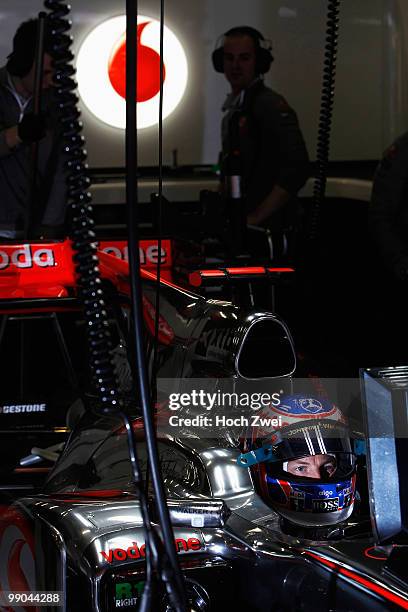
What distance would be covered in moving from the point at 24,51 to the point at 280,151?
992mm

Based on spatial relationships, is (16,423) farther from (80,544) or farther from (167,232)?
(80,544)

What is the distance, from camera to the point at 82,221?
135 centimetres

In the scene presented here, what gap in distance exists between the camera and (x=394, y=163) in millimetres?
3201

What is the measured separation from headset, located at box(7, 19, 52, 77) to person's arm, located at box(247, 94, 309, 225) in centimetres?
86

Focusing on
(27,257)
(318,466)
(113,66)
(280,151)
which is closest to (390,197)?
(280,151)

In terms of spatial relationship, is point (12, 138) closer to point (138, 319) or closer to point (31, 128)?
point (31, 128)

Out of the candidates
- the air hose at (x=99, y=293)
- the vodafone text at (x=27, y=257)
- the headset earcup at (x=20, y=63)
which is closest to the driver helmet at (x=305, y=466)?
the air hose at (x=99, y=293)

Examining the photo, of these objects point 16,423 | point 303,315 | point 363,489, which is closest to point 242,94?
point 303,315

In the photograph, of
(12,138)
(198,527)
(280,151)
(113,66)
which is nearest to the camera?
(198,527)

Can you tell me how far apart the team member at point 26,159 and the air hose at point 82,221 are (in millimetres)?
1699

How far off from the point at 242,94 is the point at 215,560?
7.81 feet

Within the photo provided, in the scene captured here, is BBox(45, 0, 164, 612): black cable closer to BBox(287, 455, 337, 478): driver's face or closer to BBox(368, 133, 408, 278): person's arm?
BBox(287, 455, 337, 478): driver's face

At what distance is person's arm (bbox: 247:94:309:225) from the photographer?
352 cm

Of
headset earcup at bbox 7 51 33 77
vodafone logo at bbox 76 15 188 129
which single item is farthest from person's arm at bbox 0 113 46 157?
vodafone logo at bbox 76 15 188 129
